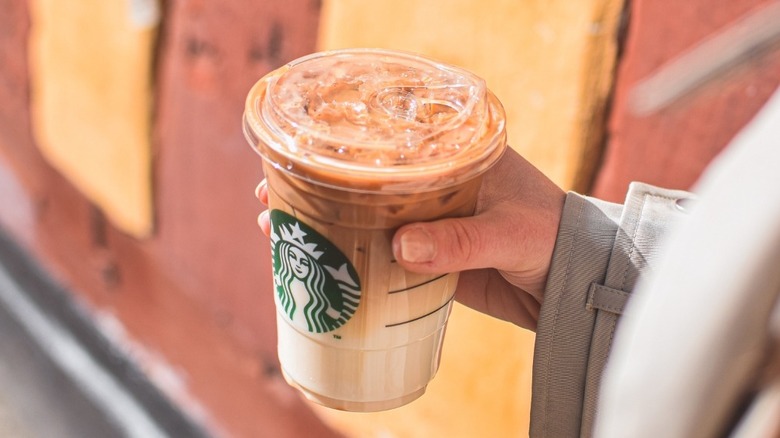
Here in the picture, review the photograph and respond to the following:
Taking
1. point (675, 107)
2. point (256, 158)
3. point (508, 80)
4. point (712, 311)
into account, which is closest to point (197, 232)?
point (256, 158)

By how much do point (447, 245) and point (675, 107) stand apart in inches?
33.8

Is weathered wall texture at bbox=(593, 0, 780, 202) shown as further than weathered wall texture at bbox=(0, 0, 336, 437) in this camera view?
No

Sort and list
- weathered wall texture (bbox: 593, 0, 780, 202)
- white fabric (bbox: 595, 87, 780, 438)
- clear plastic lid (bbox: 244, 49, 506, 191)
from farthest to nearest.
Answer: weathered wall texture (bbox: 593, 0, 780, 202)
clear plastic lid (bbox: 244, 49, 506, 191)
white fabric (bbox: 595, 87, 780, 438)

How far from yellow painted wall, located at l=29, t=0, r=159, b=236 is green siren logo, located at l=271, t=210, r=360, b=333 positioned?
6.49 feet

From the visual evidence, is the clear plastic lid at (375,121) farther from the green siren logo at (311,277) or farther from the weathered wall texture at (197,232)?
the weathered wall texture at (197,232)

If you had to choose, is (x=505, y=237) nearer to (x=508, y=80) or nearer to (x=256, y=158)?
(x=508, y=80)

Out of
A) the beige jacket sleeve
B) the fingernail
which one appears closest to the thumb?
the fingernail

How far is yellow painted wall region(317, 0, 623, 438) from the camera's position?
6.09ft

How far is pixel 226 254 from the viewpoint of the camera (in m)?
2.94

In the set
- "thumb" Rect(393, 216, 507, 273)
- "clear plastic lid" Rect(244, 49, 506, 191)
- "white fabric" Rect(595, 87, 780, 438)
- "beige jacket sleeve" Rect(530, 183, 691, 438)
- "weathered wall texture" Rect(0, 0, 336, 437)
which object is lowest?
"weathered wall texture" Rect(0, 0, 336, 437)

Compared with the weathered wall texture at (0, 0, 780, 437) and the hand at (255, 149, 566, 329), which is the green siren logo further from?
the weathered wall texture at (0, 0, 780, 437)

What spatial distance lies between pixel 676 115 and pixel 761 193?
137 centimetres

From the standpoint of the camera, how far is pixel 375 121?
1.12m

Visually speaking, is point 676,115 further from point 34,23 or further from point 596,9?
point 34,23
